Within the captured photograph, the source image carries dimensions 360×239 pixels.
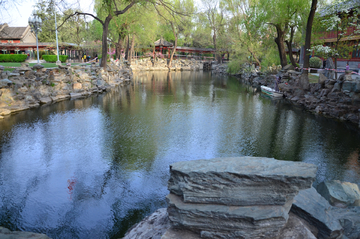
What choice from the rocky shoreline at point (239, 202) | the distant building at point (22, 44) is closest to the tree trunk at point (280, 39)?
the rocky shoreline at point (239, 202)

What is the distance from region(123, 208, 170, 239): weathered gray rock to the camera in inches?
173

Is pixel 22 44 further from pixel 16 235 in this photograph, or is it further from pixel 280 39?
pixel 16 235

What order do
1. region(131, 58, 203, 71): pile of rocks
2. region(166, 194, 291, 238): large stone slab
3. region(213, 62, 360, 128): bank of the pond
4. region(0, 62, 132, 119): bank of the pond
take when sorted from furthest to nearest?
region(131, 58, 203, 71): pile of rocks
region(0, 62, 132, 119): bank of the pond
region(213, 62, 360, 128): bank of the pond
region(166, 194, 291, 238): large stone slab

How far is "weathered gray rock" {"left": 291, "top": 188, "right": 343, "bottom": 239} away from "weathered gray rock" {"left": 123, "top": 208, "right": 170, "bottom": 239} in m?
2.17

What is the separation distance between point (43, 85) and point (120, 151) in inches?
411

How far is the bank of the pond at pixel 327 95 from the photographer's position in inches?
537

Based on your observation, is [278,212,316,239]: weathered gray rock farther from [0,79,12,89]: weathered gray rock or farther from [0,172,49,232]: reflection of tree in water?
[0,79,12,89]: weathered gray rock

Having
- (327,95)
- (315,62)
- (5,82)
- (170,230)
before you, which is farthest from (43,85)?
(315,62)

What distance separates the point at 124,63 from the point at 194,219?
32696 mm

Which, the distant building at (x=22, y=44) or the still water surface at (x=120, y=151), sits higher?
the distant building at (x=22, y=44)

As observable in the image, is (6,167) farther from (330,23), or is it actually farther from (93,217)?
(330,23)

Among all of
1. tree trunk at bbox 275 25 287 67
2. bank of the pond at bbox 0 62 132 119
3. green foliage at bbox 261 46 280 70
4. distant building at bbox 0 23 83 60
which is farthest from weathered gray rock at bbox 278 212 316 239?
distant building at bbox 0 23 83 60

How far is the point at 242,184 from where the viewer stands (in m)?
4.01

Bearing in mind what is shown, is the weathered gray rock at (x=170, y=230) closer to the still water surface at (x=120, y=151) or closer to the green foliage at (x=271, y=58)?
the still water surface at (x=120, y=151)
